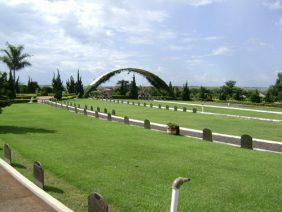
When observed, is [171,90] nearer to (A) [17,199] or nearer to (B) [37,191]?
(B) [37,191]

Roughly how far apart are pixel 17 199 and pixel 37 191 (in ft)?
1.72

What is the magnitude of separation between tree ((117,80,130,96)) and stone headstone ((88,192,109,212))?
7162 cm

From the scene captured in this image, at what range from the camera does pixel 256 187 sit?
992 centimetres

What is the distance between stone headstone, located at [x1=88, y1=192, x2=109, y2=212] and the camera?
273 inches

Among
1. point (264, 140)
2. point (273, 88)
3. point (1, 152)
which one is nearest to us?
point (1, 152)

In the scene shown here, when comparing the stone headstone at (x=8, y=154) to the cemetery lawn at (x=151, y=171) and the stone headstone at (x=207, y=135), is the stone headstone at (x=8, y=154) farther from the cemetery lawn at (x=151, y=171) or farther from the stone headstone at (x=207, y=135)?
the stone headstone at (x=207, y=135)

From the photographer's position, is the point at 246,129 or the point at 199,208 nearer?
the point at 199,208

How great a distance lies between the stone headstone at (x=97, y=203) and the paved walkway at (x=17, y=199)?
1325 mm

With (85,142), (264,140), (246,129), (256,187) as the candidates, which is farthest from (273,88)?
(256,187)

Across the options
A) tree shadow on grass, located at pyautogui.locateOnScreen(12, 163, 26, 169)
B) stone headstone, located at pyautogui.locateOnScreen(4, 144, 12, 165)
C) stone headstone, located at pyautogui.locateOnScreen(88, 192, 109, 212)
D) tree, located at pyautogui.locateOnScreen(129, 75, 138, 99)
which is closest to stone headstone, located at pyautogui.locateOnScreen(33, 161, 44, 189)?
tree shadow on grass, located at pyautogui.locateOnScreen(12, 163, 26, 169)

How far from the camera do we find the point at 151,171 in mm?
11602

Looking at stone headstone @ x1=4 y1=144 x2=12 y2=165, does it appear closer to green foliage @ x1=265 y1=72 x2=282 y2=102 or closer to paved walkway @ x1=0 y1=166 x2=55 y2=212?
paved walkway @ x1=0 y1=166 x2=55 y2=212

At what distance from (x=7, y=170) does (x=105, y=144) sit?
19.4 feet

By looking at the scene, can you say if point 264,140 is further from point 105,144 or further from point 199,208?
point 199,208
